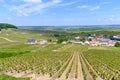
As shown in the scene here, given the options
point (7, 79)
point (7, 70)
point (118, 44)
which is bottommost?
point (118, 44)

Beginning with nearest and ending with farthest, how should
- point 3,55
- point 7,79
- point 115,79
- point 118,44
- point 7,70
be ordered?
point 7,79 → point 115,79 → point 7,70 → point 3,55 → point 118,44

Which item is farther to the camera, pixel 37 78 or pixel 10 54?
pixel 10 54

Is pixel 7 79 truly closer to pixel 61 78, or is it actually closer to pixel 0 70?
pixel 61 78

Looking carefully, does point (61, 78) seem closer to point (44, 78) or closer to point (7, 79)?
point (44, 78)

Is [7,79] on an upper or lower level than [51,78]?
upper

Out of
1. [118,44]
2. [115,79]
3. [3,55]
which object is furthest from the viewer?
[118,44]

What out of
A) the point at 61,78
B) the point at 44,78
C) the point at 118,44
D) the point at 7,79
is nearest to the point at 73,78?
the point at 61,78

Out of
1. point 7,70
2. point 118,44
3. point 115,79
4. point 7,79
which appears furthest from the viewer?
point 118,44

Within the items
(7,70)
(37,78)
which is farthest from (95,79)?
(7,70)

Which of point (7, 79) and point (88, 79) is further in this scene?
point (88, 79)
